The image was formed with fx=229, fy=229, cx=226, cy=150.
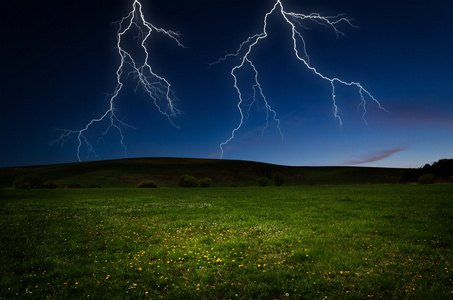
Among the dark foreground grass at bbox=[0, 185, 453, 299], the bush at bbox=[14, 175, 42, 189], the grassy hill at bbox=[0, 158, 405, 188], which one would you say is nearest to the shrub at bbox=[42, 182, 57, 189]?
the bush at bbox=[14, 175, 42, 189]

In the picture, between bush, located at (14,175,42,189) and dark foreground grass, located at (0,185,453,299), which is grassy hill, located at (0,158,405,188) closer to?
bush, located at (14,175,42,189)

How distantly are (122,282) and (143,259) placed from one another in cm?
156

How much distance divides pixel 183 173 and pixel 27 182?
54.4 meters

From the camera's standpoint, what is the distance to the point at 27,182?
54.4 metres

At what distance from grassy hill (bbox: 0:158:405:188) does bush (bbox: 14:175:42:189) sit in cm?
1594

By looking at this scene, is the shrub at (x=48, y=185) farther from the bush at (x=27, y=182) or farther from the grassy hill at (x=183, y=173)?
the grassy hill at (x=183, y=173)

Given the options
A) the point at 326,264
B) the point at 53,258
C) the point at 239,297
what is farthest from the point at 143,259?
the point at 326,264

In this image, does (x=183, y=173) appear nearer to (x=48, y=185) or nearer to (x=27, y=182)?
(x=48, y=185)

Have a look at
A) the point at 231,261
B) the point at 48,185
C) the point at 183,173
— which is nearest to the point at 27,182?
the point at 48,185

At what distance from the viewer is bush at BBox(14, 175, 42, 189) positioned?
53.8 m

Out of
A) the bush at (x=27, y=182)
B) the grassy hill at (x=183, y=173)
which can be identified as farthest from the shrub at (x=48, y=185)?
the grassy hill at (x=183, y=173)

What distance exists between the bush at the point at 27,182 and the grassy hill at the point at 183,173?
1594cm

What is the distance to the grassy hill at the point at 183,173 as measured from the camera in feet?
275

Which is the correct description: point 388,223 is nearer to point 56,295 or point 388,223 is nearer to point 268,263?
point 268,263
